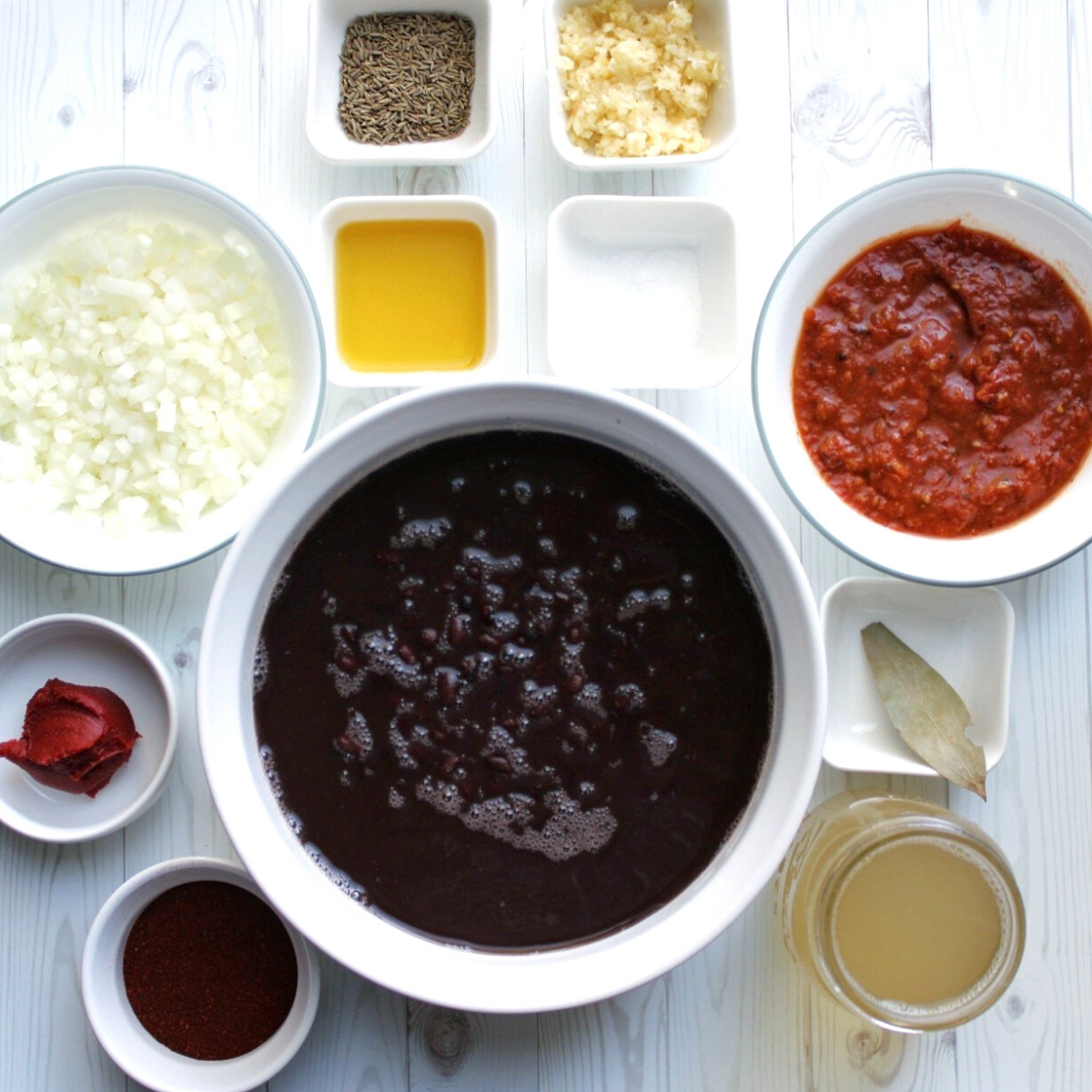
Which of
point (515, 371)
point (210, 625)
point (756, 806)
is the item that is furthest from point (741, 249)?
point (210, 625)

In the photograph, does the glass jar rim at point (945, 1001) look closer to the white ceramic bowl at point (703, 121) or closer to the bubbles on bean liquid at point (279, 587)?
the bubbles on bean liquid at point (279, 587)

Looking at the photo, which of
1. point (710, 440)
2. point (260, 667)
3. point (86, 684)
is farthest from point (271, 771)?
point (710, 440)

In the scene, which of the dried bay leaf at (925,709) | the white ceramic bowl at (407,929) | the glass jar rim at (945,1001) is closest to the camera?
the white ceramic bowl at (407,929)

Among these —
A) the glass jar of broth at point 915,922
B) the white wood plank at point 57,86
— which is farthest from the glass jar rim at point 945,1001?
the white wood plank at point 57,86

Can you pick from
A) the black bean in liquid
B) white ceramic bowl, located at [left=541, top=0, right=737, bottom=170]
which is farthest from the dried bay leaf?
white ceramic bowl, located at [left=541, top=0, right=737, bottom=170]

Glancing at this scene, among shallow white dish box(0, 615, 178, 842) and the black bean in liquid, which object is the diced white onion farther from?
the black bean in liquid

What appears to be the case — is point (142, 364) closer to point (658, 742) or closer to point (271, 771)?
point (271, 771)

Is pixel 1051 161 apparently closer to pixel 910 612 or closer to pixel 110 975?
pixel 910 612
